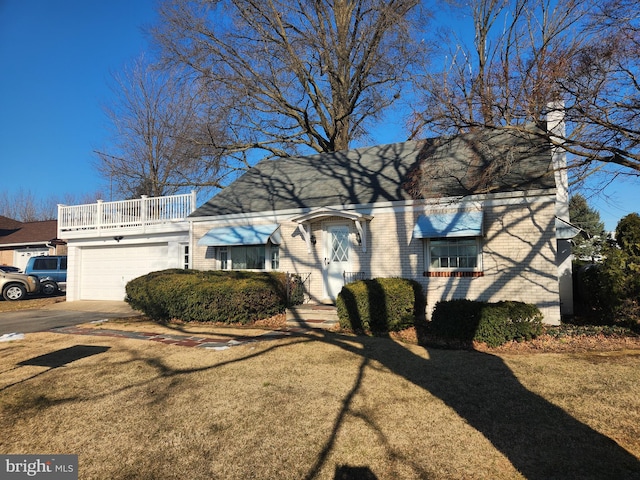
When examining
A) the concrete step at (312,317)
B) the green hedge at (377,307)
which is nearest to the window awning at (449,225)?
the green hedge at (377,307)

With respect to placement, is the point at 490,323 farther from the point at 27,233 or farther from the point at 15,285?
the point at 27,233

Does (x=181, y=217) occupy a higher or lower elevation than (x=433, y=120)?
lower

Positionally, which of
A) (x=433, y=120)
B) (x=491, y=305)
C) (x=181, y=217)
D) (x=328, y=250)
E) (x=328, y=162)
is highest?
(x=328, y=162)

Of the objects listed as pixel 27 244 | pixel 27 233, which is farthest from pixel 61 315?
pixel 27 233

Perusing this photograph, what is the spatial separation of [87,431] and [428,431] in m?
3.44

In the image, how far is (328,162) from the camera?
15.0 m

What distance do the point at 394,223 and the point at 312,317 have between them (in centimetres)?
347

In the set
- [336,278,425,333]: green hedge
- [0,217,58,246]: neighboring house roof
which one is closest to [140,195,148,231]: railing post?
[336,278,425,333]: green hedge

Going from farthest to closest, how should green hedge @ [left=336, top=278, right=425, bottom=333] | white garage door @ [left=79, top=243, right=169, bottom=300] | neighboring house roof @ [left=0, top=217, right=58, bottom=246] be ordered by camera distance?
neighboring house roof @ [left=0, top=217, right=58, bottom=246] < white garage door @ [left=79, top=243, right=169, bottom=300] < green hedge @ [left=336, top=278, right=425, bottom=333]

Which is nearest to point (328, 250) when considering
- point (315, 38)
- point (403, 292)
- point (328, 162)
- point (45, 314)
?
point (403, 292)

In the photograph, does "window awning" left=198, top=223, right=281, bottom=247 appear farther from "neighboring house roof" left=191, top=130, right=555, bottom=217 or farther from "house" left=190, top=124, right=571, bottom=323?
"neighboring house roof" left=191, top=130, right=555, bottom=217

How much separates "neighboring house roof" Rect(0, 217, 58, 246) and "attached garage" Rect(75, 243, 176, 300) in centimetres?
1108

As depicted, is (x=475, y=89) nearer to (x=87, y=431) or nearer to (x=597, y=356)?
(x=597, y=356)

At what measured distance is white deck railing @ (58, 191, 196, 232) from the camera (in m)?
15.5
